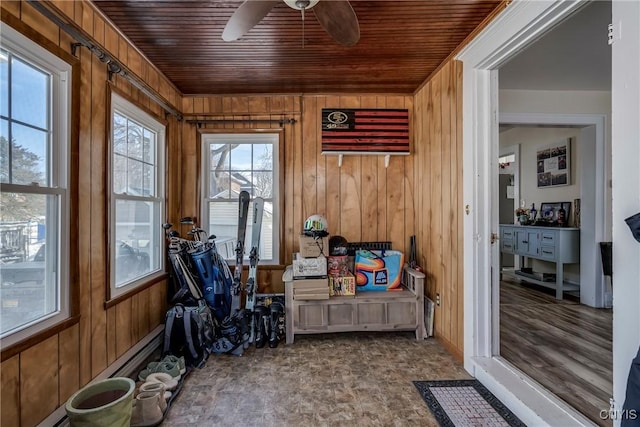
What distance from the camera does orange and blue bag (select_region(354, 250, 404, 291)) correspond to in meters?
3.26

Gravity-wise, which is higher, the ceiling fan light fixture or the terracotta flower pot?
the ceiling fan light fixture

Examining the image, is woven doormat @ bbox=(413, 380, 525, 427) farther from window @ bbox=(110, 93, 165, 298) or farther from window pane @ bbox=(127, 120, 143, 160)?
window pane @ bbox=(127, 120, 143, 160)

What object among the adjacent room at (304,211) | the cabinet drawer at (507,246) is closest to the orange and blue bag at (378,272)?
the adjacent room at (304,211)

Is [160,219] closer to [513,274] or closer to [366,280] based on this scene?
[366,280]

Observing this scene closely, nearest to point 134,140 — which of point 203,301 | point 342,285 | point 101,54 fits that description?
point 101,54

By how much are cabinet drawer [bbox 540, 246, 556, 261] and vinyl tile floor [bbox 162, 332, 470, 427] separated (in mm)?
2612

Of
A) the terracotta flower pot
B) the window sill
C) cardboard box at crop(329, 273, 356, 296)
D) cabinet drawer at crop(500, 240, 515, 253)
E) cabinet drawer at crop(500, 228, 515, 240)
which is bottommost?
the terracotta flower pot

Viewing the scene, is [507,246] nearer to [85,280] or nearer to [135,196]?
[135,196]

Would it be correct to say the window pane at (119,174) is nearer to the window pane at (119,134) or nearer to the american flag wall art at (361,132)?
the window pane at (119,134)

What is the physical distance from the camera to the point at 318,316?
120 inches

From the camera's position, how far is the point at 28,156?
1.70 metres

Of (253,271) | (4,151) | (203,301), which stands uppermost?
(4,151)

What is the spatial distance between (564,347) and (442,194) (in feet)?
5.49

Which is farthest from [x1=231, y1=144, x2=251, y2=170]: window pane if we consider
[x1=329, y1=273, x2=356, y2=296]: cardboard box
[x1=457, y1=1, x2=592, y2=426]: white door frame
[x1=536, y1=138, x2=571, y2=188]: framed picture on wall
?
[x1=536, y1=138, x2=571, y2=188]: framed picture on wall
